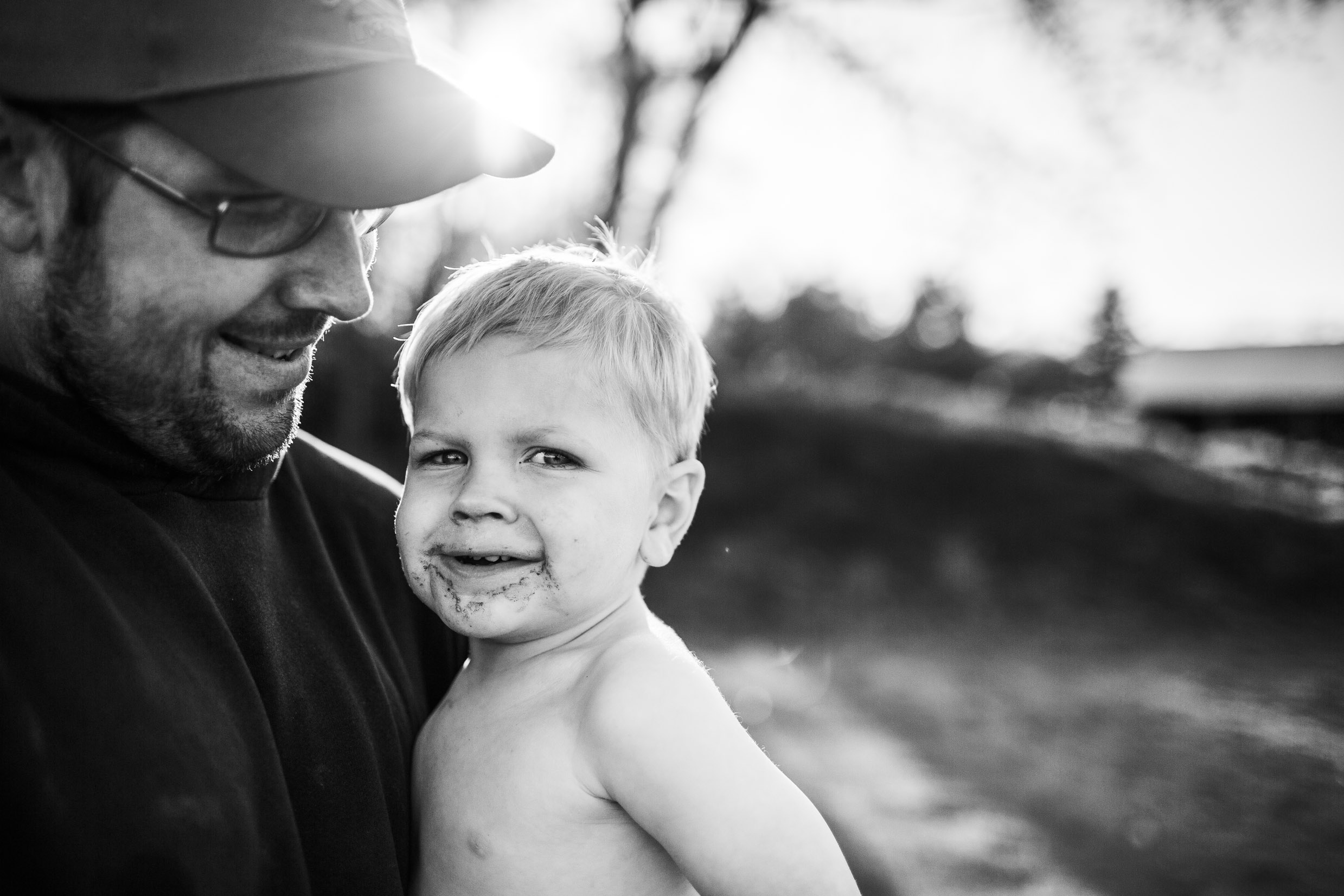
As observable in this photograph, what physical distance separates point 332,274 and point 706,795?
3.50ft

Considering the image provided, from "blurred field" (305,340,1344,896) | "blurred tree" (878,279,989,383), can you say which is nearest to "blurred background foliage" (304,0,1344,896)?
"blurred field" (305,340,1344,896)

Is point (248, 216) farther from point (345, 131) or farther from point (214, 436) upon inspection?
point (214, 436)

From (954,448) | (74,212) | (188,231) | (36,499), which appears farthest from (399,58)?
(954,448)

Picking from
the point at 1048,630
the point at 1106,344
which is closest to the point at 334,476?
the point at 1048,630

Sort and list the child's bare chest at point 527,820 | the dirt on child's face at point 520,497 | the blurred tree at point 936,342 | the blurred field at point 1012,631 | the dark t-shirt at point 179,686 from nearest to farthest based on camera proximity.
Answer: the dark t-shirt at point 179,686, the child's bare chest at point 527,820, the dirt on child's face at point 520,497, the blurred field at point 1012,631, the blurred tree at point 936,342

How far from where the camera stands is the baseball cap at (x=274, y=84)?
1.40 m

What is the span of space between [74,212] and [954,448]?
41.6ft

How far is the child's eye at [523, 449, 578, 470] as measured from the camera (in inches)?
74.0

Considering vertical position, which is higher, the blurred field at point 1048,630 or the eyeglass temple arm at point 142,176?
the eyeglass temple arm at point 142,176

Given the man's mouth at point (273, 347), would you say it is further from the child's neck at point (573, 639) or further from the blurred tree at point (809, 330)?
the blurred tree at point (809, 330)

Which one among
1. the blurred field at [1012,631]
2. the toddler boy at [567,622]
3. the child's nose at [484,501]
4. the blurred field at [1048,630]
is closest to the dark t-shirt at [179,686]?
the toddler boy at [567,622]

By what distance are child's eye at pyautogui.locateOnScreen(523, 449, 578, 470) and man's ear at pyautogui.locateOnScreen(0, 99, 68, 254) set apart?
0.84m

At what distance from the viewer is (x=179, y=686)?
4.33 feet

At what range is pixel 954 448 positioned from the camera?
43.4 feet
